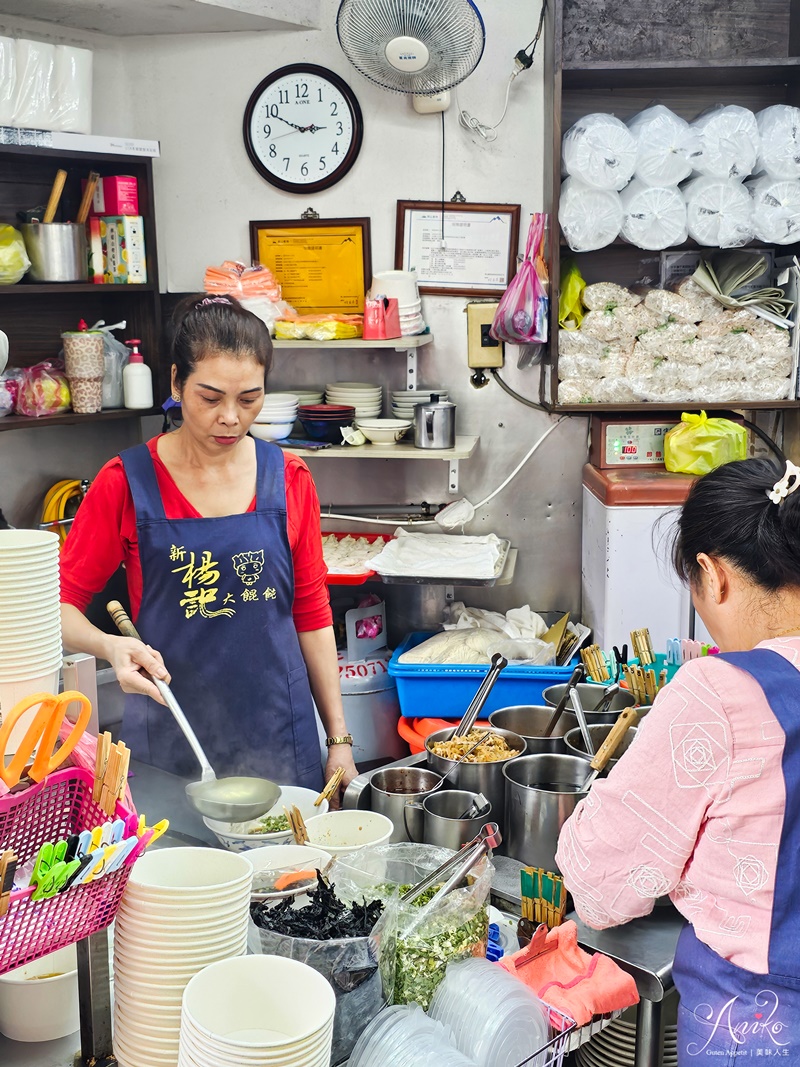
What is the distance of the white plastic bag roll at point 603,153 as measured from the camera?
10.4ft

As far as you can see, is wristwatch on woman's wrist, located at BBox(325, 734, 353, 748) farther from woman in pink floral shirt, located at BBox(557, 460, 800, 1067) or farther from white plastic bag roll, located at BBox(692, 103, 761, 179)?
white plastic bag roll, located at BBox(692, 103, 761, 179)

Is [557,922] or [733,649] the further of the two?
[557,922]

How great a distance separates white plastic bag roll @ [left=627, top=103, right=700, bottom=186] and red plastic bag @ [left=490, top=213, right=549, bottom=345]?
1.32ft

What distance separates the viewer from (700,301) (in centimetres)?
333

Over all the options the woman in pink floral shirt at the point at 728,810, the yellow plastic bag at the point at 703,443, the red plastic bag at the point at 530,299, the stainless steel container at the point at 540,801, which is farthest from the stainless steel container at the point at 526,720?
the red plastic bag at the point at 530,299

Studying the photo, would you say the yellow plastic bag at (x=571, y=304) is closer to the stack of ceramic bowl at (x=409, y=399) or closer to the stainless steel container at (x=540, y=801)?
the stack of ceramic bowl at (x=409, y=399)

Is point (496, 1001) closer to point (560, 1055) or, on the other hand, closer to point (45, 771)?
point (560, 1055)

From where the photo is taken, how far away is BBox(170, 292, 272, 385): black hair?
7.26 feet

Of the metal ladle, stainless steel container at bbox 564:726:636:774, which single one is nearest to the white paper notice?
stainless steel container at bbox 564:726:636:774

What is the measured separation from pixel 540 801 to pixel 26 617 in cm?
100

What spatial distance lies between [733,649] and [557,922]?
1.81 feet

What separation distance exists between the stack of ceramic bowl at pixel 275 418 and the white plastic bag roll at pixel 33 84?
116cm

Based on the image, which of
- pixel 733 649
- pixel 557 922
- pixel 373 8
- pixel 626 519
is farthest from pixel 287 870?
pixel 373 8

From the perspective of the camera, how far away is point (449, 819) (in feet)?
5.68
